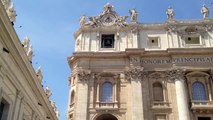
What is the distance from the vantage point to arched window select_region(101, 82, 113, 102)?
33156 millimetres

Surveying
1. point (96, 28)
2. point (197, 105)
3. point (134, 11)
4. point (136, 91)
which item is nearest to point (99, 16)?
point (96, 28)

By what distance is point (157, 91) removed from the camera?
3338 centimetres

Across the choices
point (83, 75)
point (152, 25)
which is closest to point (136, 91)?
point (83, 75)

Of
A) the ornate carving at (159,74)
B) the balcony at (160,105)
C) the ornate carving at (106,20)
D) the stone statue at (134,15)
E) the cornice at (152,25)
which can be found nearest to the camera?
the balcony at (160,105)

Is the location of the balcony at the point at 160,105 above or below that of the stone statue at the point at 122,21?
below

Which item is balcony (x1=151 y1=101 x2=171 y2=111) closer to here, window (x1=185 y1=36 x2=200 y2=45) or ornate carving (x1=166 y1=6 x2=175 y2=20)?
window (x1=185 y1=36 x2=200 y2=45)

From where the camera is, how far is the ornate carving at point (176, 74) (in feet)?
108

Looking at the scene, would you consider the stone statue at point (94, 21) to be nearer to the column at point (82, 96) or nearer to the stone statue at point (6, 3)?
the column at point (82, 96)

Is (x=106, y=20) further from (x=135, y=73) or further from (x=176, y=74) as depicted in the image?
(x=176, y=74)

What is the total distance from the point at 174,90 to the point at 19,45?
20114mm

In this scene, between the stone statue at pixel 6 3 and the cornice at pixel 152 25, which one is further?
the cornice at pixel 152 25

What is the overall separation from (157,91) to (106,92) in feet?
18.3

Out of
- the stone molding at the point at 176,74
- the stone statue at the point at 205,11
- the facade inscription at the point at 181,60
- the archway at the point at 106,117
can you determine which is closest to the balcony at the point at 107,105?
the archway at the point at 106,117

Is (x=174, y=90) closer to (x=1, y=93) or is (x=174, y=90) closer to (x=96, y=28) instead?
(x=96, y=28)
